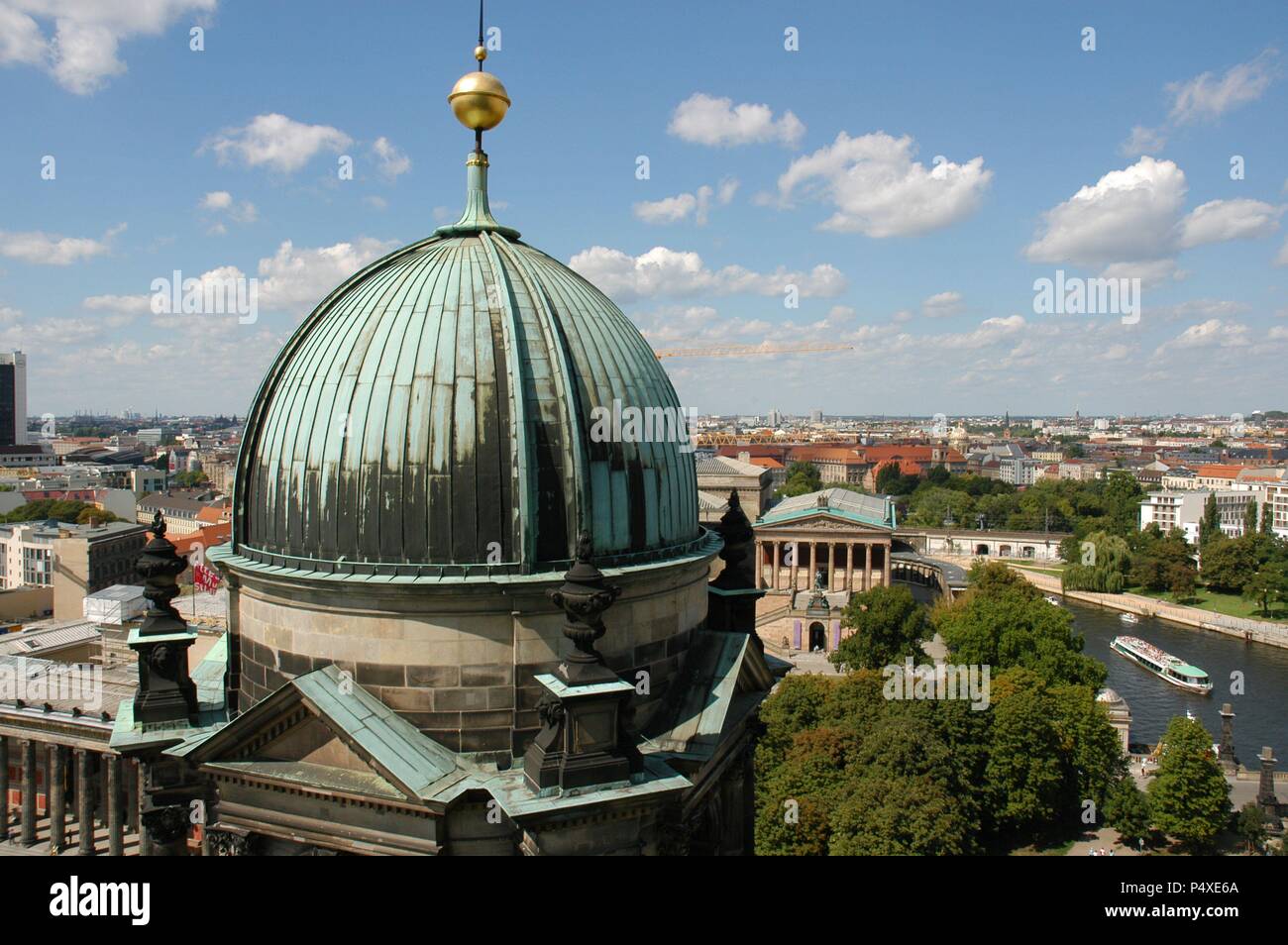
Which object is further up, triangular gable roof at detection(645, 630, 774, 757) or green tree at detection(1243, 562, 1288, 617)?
triangular gable roof at detection(645, 630, 774, 757)

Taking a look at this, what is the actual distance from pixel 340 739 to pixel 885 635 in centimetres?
5867

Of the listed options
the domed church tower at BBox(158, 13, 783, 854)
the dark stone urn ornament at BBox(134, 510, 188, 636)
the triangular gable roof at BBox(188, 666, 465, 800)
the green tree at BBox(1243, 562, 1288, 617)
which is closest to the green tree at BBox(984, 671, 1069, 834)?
the domed church tower at BBox(158, 13, 783, 854)

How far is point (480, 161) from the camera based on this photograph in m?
19.3

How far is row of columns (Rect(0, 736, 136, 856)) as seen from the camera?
44.4 m

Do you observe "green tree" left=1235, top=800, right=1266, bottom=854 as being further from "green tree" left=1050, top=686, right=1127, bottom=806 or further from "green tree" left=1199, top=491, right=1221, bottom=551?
"green tree" left=1199, top=491, right=1221, bottom=551

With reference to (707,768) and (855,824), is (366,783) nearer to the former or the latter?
(707,768)

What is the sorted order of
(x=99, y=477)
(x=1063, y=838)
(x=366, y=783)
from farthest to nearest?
(x=99, y=477)
(x=1063, y=838)
(x=366, y=783)

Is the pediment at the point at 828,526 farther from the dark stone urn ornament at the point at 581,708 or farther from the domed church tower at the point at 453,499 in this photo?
the dark stone urn ornament at the point at 581,708

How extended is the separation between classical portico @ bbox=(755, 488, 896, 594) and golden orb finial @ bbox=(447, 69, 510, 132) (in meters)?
87.5

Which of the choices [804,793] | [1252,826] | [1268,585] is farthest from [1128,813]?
[1268,585]

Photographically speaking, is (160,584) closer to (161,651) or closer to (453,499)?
(161,651)

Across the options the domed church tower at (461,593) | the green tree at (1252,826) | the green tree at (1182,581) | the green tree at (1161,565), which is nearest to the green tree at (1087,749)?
the green tree at (1252,826)

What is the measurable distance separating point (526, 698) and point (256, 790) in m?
4.84
